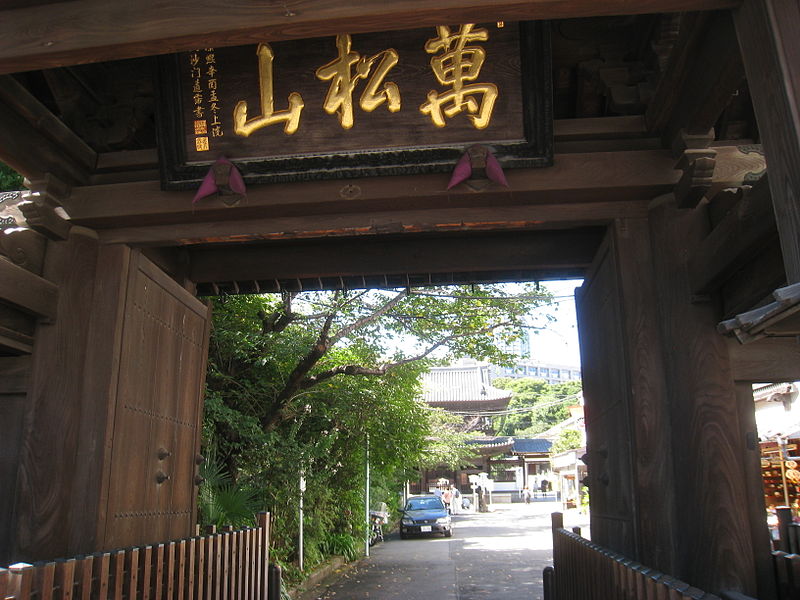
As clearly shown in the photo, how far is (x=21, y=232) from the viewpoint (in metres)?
4.30

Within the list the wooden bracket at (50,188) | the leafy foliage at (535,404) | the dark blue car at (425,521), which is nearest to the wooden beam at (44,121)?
the wooden bracket at (50,188)

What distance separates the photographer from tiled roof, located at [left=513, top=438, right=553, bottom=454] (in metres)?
41.6

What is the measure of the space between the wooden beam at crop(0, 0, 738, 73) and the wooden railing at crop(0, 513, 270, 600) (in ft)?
7.39

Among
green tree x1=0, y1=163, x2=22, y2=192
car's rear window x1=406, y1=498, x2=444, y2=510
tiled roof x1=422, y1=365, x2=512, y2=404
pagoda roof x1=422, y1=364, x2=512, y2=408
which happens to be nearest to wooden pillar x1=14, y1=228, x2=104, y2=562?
green tree x1=0, y1=163, x2=22, y2=192

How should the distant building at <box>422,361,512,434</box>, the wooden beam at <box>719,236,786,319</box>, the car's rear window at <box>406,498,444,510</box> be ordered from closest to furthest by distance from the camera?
the wooden beam at <box>719,236,786,319</box>
the car's rear window at <box>406,498,444,510</box>
the distant building at <box>422,361,512,434</box>

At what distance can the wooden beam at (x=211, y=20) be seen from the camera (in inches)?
108

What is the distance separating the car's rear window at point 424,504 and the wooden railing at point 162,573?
17188 millimetres

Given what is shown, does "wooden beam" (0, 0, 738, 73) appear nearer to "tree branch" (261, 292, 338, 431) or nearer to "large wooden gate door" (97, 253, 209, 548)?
"large wooden gate door" (97, 253, 209, 548)

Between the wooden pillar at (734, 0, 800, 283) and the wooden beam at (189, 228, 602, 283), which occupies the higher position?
the wooden beam at (189, 228, 602, 283)

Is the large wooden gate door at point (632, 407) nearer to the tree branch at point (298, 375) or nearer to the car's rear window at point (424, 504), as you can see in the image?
the tree branch at point (298, 375)

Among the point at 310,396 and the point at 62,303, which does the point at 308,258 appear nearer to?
the point at 62,303

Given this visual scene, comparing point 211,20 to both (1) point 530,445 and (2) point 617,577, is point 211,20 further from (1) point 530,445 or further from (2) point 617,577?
(1) point 530,445

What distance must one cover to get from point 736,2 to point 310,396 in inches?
375

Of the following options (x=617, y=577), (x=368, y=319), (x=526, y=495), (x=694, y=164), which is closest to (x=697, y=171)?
(x=694, y=164)
